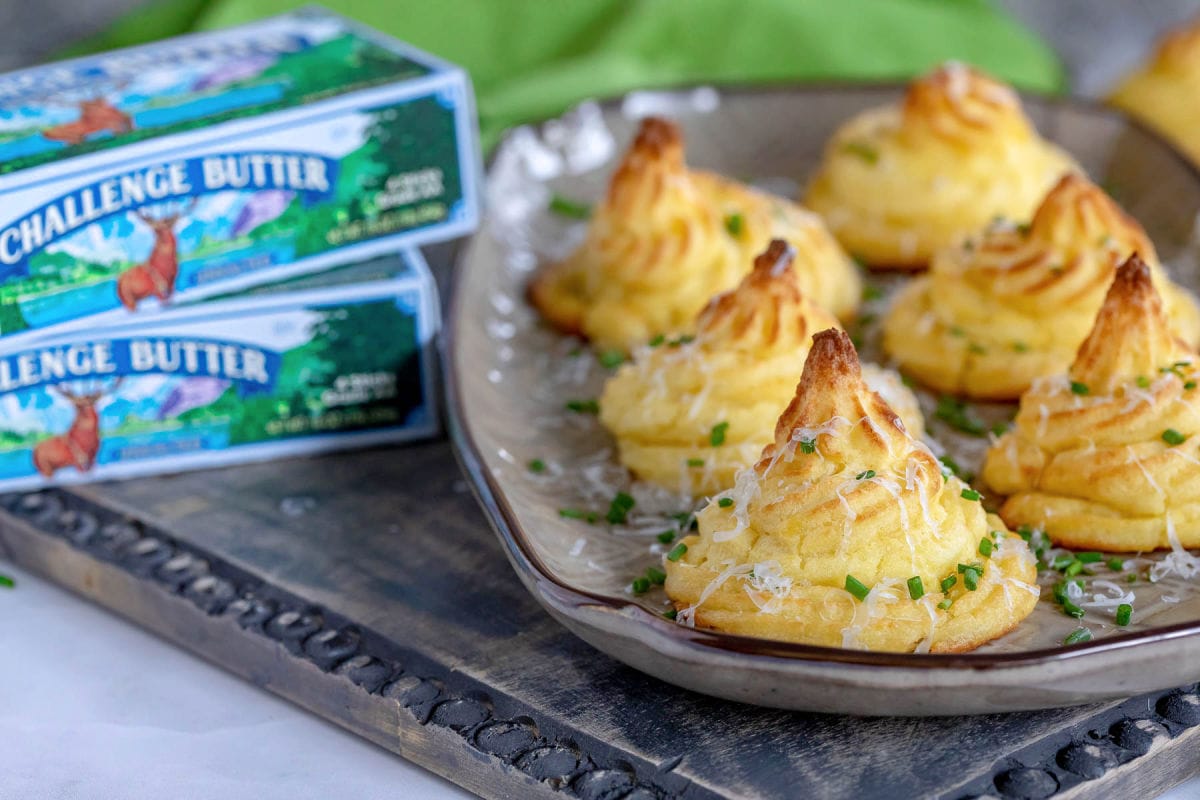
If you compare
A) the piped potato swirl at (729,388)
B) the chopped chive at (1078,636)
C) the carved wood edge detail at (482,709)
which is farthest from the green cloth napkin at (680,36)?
the chopped chive at (1078,636)

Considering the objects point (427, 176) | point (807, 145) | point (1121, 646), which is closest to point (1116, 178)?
point (807, 145)

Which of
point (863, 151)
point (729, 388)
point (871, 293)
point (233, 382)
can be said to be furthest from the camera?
point (863, 151)

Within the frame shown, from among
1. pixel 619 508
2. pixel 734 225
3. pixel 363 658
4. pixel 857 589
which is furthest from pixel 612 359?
pixel 857 589

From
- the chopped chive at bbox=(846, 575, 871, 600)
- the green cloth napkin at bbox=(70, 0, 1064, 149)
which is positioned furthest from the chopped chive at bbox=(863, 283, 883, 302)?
the chopped chive at bbox=(846, 575, 871, 600)

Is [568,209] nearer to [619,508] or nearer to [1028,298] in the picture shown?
[1028,298]

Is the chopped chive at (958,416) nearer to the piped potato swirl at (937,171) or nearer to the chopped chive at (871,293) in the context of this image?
the chopped chive at (871,293)
